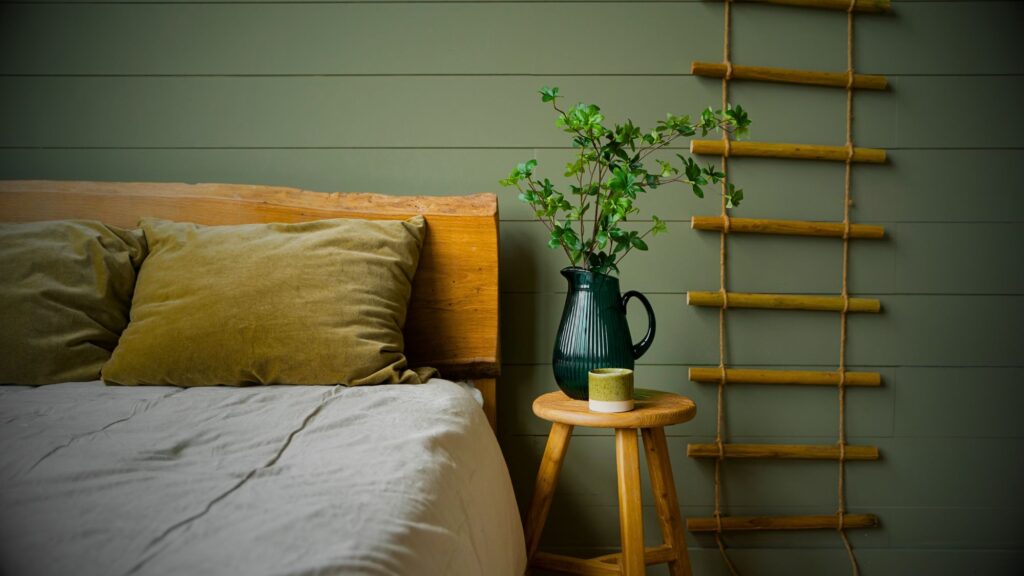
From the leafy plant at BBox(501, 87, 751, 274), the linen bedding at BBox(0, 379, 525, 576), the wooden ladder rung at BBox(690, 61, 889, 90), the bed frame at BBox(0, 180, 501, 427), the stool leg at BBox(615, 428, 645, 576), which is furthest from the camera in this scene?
the wooden ladder rung at BBox(690, 61, 889, 90)

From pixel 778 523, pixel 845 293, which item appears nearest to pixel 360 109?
pixel 845 293

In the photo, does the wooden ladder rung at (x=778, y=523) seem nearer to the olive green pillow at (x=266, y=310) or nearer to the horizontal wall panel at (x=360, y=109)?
the olive green pillow at (x=266, y=310)

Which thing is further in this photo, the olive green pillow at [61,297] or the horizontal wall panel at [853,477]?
the horizontal wall panel at [853,477]

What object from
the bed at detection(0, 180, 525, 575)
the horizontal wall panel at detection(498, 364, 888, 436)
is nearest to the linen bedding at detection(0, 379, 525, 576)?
the bed at detection(0, 180, 525, 575)

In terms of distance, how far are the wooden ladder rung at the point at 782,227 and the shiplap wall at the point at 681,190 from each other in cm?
4

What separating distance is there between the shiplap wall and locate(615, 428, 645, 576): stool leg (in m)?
0.48

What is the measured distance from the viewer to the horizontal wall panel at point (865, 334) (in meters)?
1.80

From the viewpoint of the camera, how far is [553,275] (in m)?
1.79

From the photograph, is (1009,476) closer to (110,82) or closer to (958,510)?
(958,510)

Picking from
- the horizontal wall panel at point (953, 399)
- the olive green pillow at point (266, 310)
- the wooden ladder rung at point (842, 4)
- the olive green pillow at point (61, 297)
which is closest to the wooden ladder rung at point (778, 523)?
the horizontal wall panel at point (953, 399)

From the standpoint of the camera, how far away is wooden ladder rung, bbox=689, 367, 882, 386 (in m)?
1.78

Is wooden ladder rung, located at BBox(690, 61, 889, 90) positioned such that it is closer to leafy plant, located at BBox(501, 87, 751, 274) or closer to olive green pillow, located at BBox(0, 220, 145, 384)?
leafy plant, located at BBox(501, 87, 751, 274)

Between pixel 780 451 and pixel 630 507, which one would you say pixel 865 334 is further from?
pixel 630 507

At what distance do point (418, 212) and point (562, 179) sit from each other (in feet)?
1.29
